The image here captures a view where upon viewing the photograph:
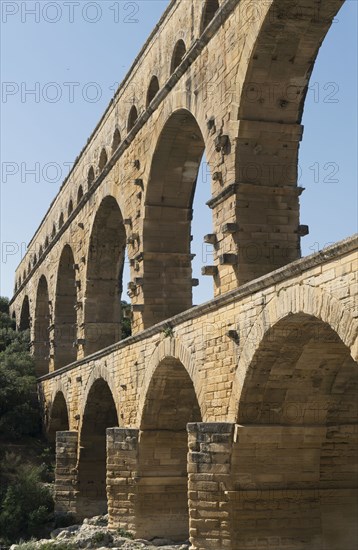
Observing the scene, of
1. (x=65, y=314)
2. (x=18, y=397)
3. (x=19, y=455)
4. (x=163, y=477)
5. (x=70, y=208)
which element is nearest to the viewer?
(x=163, y=477)

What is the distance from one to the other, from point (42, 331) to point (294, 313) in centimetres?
2584

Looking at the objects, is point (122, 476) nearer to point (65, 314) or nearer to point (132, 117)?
point (132, 117)

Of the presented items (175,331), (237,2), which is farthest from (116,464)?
(237,2)

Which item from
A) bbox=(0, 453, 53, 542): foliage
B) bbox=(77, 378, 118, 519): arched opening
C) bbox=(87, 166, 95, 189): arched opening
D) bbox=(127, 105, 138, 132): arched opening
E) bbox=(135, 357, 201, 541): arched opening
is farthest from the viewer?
bbox=(87, 166, 95, 189): arched opening

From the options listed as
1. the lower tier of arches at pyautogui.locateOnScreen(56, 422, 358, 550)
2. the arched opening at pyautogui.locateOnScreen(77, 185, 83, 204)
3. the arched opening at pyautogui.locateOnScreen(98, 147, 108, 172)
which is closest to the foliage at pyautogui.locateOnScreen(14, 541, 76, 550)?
the lower tier of arches at pyautogui.locateOnScreen(56, 422, 358, 550)

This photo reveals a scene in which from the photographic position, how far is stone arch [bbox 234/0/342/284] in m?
12.0

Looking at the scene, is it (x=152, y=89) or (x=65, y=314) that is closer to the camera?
(x=152, y=89)

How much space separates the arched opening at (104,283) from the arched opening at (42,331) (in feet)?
34.1

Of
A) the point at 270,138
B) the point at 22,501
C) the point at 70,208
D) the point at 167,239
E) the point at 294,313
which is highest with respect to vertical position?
the point at 70,208

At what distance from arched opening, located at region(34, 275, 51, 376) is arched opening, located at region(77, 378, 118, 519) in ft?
40.2

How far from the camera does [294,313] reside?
9.18 m

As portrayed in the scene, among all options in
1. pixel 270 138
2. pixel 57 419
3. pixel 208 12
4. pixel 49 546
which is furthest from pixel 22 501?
pixel 208 12

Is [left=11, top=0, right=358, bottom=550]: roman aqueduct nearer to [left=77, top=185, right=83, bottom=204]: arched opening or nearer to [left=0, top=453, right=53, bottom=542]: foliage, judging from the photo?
[left=0, top=453, right=53, bottom=542]: foliage

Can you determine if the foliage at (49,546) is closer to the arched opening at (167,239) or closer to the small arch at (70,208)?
the arched opening at (167,239)
